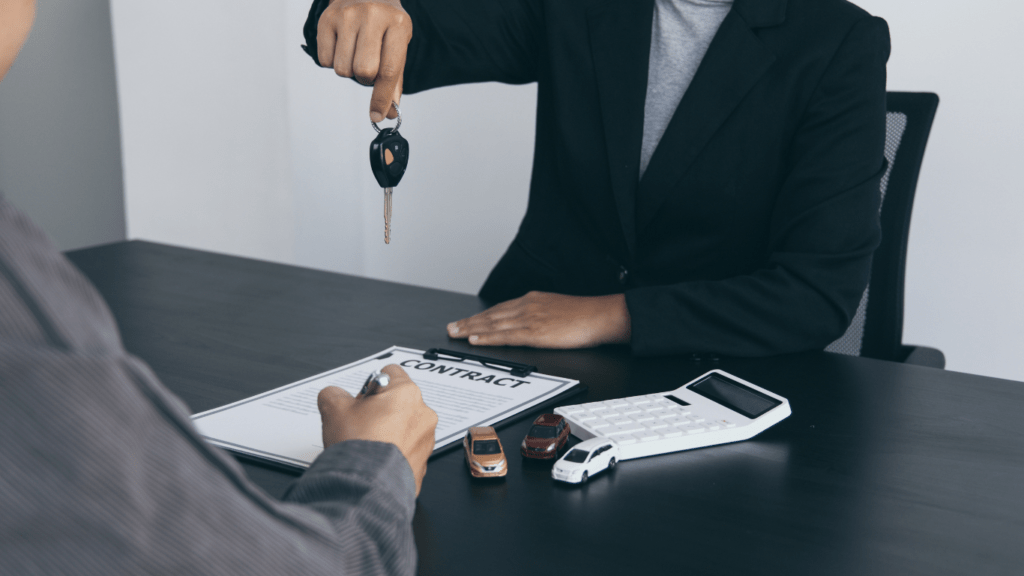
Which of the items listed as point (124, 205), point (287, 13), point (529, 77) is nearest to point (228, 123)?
point (287, 13)

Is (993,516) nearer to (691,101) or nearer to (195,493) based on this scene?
(195,493)

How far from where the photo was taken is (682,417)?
86 centimetres

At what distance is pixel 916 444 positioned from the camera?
33.3 inches

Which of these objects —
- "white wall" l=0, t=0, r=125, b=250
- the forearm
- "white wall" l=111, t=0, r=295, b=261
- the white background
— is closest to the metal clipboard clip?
the forearm

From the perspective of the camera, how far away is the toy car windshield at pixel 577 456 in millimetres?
744

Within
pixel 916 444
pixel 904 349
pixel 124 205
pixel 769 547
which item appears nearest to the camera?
pixel 769 547

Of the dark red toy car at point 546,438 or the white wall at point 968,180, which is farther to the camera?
the white wall at point 968,180

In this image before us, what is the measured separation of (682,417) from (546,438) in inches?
6.2

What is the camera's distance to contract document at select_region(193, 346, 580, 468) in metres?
0.83

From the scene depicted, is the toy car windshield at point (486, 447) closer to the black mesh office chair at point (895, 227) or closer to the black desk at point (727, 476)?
the black desk at point (727, 476)

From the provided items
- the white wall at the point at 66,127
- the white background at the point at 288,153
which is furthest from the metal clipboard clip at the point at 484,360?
the white wall at the point at 66,127

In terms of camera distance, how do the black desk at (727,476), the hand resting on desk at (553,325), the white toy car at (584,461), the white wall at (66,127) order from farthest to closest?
the white wall at (66,127), the hand resting on desk at (553,325), the white toy car at (584,461), the black desk at (727,476)

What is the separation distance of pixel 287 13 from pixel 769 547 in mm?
2612

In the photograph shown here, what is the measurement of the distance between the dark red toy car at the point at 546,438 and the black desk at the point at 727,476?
13 mm
